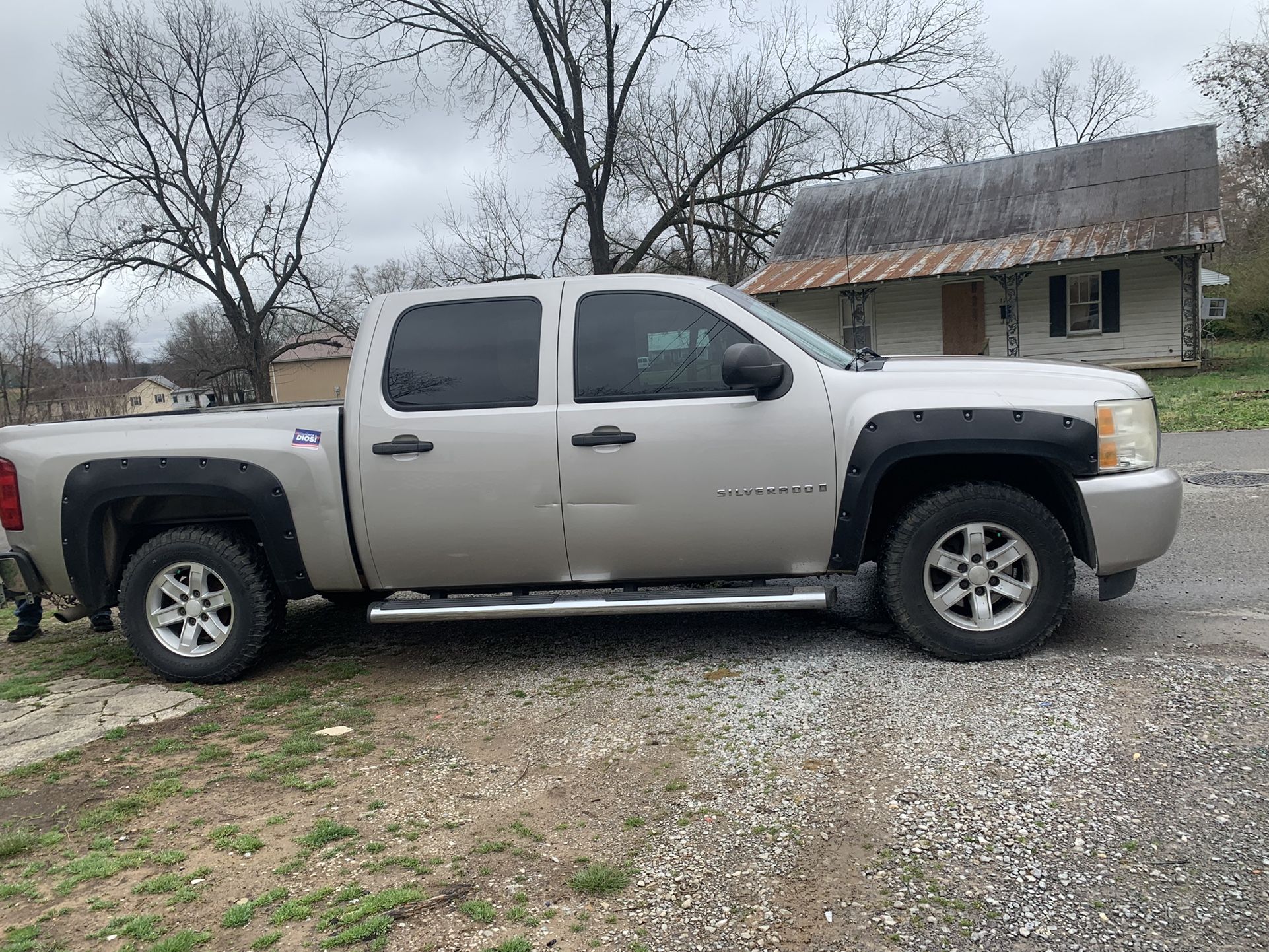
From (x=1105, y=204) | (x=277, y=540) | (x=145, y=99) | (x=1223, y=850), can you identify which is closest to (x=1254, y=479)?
(x=1223, y=850)

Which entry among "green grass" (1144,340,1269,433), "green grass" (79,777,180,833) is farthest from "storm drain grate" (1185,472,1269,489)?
"green grass" (79,777,180,833)

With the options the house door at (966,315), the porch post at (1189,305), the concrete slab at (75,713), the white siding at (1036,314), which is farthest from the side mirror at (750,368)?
the house door at (966,315)

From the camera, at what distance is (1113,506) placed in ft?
13.8

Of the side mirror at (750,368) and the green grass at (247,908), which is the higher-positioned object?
the side mirror at (750,368)

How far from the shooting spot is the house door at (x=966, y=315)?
2381cm

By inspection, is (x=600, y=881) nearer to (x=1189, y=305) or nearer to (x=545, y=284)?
(x=545, y=284)

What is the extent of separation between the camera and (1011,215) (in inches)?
914

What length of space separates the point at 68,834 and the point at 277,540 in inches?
66.7

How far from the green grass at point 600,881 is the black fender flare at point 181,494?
257 centimetres

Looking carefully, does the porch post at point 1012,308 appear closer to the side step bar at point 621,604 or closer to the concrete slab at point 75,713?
the side step bar at point 621,604

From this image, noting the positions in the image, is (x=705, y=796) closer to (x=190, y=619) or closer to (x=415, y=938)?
(x=415, y=938)

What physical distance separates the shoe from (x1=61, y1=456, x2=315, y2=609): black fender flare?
165cm

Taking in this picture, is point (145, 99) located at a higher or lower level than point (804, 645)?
higher

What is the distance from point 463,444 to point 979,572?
2548 mm
